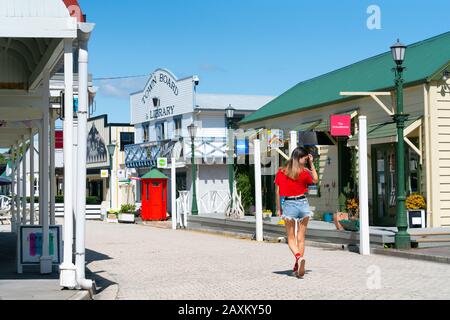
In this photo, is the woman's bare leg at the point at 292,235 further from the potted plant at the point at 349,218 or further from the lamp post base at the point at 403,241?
the potted plant at the point at 349,218

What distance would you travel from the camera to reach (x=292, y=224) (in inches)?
420

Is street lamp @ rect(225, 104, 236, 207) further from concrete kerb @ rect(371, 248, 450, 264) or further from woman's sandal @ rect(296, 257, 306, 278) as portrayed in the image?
woman's sandal @ rect(296, 257, 306, 278)

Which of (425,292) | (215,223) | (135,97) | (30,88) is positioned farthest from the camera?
(135,97)

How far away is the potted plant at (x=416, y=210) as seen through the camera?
17.6 m

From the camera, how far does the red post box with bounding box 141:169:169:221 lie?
116 feet

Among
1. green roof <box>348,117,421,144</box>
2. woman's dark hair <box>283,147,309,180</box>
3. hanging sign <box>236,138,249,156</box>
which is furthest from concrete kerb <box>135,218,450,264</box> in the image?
woman's dark hair <box>283,147,309,180</box>

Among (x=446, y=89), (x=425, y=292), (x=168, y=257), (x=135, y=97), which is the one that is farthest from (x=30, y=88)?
(x=135, y=97)

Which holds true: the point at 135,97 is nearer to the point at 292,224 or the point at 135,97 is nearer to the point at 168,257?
the point at 168,257

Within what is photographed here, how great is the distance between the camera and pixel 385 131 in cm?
1866

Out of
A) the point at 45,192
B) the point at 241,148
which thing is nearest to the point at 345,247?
the point at 45,192

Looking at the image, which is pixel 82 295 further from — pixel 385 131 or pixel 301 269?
pixel 385 131

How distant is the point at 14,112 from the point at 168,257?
433cm

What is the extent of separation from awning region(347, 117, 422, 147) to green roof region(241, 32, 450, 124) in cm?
94

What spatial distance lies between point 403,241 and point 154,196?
2153cm
